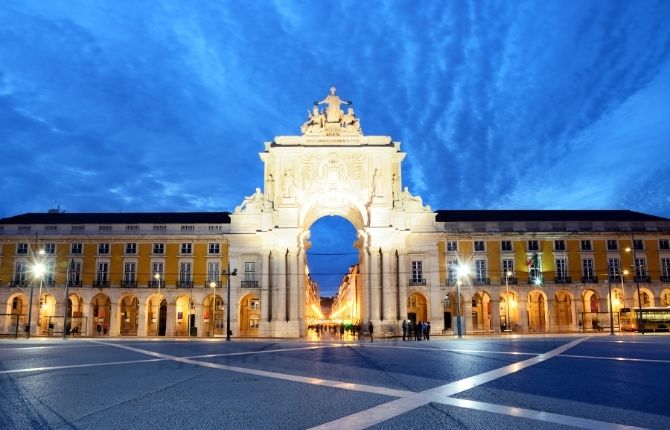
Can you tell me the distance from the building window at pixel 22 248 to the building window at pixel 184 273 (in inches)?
716

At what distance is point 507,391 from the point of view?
14.5 m

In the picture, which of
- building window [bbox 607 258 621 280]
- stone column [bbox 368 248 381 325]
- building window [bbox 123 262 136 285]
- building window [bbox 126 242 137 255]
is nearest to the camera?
stone column [bbox 368 248 381 325]

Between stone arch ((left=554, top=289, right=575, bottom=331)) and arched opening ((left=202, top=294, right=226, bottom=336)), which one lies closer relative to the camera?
arched opening ((left=202, top=294, right=226, bottom=336))

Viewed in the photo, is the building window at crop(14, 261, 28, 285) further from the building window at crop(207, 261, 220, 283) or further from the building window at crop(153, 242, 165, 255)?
the building window at crop(207, 261, 220, 283)

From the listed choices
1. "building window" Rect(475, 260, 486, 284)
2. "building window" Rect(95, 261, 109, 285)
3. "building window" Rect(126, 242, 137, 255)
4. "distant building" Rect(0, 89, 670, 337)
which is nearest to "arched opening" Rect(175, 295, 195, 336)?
"distant building" Rect(0, 89, 670, 337)

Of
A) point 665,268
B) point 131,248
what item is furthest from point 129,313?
point 665,268

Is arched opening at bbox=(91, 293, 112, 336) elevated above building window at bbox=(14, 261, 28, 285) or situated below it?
below

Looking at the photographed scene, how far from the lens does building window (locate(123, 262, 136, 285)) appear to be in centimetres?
6662

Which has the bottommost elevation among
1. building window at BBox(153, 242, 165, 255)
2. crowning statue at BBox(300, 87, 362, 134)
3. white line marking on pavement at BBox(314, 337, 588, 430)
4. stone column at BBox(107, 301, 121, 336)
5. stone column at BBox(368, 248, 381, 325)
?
white line marking on pavement at BBox(314, 337, 588, 430)

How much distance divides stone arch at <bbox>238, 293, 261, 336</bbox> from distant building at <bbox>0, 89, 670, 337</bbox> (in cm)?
79

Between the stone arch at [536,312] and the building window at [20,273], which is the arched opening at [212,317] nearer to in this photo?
the building window at [20,273]

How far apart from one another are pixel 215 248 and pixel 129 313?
51.7 ft

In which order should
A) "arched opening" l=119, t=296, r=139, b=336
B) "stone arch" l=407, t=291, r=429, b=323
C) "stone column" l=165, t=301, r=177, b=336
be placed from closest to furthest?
"stone column" l=165, t=301, r=177, b=336 → "arched opening" l=119, t=296, r=139, b=336 → "stone arch" l=407, t=291, r=429, b=323

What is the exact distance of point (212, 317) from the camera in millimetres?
67750
